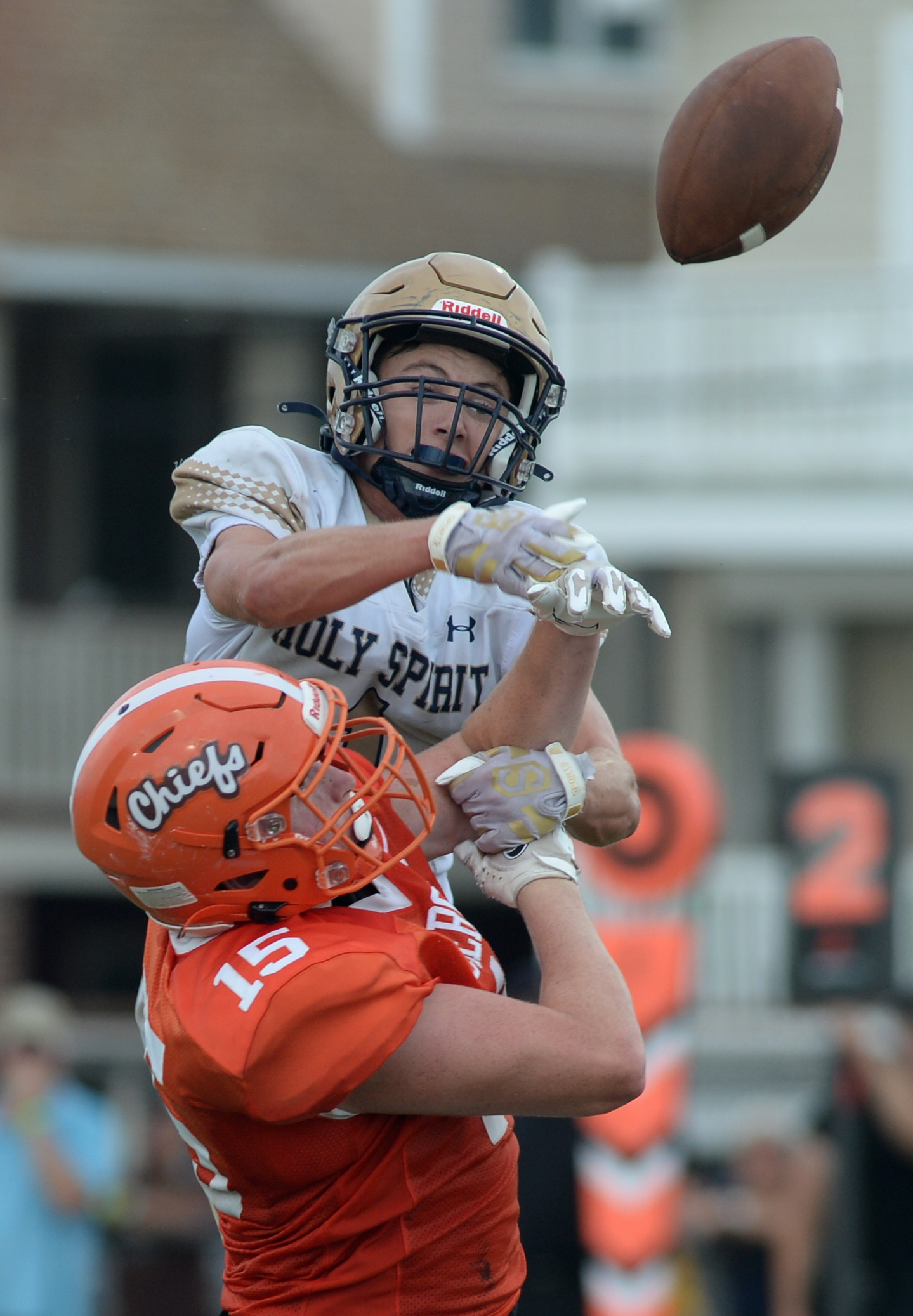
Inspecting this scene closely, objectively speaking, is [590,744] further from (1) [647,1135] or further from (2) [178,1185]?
(2) [178,1185]

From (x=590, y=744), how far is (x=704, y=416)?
10.7 m

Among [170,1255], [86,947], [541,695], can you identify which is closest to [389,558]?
[541,695]

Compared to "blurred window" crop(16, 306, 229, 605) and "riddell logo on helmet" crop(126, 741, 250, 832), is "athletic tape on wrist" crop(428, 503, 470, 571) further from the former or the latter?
"blurred window" crop(16, 306, 229, 605)

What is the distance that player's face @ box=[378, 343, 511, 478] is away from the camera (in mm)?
2816

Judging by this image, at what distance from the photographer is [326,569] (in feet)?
8.30

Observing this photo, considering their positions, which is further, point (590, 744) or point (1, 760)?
point (1, 760)

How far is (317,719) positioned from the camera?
2572 millimetres

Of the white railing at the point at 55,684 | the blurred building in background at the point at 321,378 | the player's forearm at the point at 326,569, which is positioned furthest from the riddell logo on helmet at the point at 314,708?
the white railing at the point at 55,684

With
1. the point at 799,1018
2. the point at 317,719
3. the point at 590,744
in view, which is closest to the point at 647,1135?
the point at 590,744

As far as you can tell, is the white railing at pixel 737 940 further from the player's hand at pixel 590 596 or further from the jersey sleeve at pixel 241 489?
the player's hand at pixel 590 596

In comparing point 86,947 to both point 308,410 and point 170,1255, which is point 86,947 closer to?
point 170,1255

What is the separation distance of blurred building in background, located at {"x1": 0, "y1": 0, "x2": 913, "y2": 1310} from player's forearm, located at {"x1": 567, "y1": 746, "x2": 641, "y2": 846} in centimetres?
1005

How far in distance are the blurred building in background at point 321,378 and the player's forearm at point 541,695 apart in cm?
1031

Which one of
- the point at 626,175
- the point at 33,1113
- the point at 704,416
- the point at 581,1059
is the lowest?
the point at 33,1113
